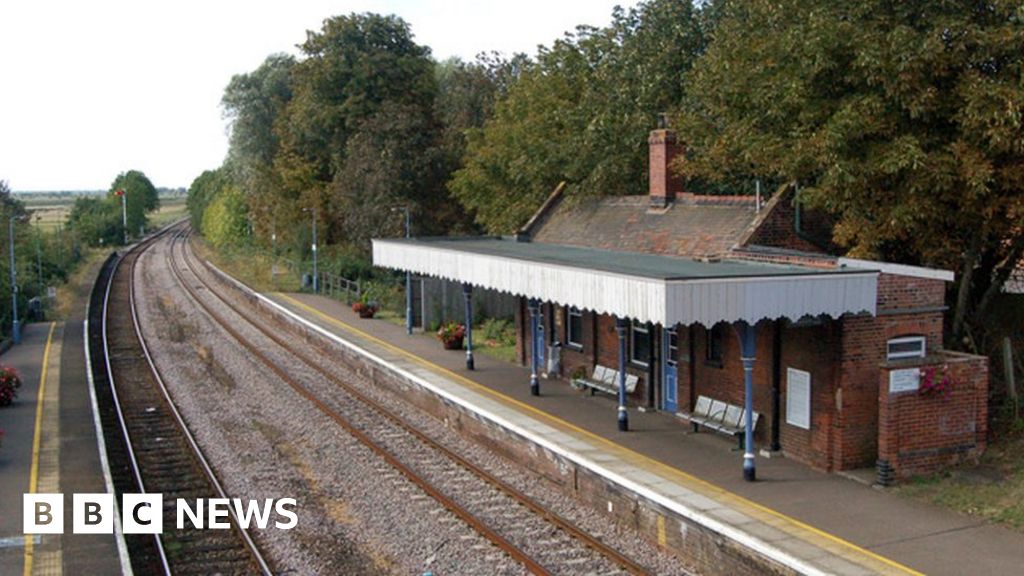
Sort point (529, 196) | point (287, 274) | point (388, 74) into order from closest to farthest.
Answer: point (529, 196), point (388, 74), point (287, 274)

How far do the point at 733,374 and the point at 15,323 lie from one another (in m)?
26.2

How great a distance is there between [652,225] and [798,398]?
22.6 feet

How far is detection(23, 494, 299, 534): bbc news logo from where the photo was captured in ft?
45.0

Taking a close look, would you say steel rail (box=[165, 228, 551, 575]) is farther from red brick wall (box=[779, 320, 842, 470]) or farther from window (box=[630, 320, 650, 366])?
window (box=[630, 320, 650, 366])

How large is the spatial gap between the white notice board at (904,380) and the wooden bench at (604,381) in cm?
643

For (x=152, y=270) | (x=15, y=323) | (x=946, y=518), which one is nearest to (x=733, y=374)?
(x=946, y=518)

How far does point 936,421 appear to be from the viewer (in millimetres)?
14008

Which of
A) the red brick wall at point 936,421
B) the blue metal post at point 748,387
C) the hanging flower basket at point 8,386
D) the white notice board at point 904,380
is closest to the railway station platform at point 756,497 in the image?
the blue metal post at point 748,387

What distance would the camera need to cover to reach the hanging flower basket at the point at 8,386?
72.7ft

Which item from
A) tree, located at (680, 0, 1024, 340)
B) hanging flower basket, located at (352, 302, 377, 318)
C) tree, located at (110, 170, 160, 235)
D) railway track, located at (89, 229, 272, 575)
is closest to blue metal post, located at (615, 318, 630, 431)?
tree, located at (680, 0, 1024, 340)

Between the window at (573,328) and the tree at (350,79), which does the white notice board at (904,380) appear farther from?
the tree at (350,79)

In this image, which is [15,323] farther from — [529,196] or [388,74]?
[388,74]

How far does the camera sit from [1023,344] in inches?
695

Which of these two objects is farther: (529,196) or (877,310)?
(529,196)
